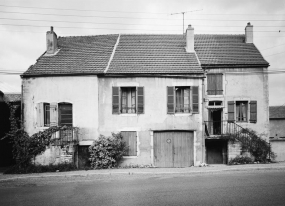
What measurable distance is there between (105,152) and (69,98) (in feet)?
13.3

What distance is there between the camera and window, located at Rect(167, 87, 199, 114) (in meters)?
13.8

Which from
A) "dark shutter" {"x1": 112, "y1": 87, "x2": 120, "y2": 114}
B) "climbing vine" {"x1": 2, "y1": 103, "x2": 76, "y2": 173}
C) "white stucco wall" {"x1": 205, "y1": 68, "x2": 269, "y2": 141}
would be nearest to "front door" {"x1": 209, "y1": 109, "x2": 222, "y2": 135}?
"white stucco wall" {"x1": 205, "y1": 68, "x2": 269, "y2": 141}

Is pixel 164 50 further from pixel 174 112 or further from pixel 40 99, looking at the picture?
pixel 40 99

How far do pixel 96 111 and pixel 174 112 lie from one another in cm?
485

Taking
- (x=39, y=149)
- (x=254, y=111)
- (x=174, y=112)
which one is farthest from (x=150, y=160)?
(x=254, y=111)

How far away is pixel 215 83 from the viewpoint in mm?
16953

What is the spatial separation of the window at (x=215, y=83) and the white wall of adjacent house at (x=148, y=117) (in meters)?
3.42

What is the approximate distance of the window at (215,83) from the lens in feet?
55.5

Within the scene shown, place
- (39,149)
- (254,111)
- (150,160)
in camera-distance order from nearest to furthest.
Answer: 1. (39,149)
2. (150,160)
3. (254,111)

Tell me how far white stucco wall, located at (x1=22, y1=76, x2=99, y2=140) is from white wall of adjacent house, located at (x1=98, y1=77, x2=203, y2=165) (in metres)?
0.50

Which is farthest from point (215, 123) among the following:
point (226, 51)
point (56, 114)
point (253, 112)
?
point (56, 114)

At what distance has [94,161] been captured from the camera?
12.8 m

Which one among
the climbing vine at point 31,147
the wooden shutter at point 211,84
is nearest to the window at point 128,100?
the climbing vine at point 31,147

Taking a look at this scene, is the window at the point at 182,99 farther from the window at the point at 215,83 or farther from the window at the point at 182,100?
the window at the point at 215,83
